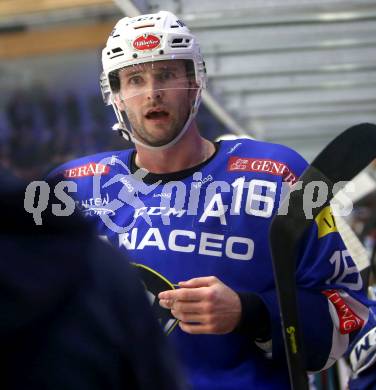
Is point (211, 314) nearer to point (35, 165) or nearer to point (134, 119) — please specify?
point (134, 119)

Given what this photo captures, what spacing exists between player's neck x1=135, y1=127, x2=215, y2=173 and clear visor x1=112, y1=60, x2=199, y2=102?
0.11 meters

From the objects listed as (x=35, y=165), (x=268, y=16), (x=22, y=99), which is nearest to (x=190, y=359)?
(x=268, y=16)

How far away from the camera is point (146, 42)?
2391 mm

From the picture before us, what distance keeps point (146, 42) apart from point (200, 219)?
1.41 ft

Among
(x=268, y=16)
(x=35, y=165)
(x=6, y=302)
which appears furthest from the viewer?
(x=35, y=165)

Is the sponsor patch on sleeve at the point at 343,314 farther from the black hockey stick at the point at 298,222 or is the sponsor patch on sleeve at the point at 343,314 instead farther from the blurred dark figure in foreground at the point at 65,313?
the blurred dark figure in foreground at the point at 65,313

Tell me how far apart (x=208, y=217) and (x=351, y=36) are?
2.44 m

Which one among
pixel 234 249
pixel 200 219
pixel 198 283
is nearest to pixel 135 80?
pixel 200 219

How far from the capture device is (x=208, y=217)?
2.31 meters

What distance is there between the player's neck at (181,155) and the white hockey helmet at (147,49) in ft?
0.10

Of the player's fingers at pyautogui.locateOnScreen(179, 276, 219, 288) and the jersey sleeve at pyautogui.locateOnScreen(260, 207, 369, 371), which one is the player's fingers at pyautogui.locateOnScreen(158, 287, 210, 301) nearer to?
the player's fingers at pyautogui.locateOnScreen(179, 276, 219, 288)

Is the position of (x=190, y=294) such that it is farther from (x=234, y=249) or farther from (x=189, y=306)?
(x=234, y=249)

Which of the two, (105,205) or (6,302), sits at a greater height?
(6,302)

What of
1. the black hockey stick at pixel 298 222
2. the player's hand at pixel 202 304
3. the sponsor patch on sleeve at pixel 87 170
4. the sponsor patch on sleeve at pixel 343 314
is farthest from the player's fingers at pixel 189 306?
the sponsor patch on sleeve at pixel 87 170
